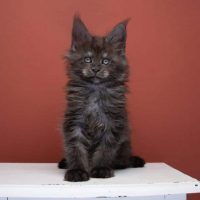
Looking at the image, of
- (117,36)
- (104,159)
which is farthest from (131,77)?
(104,159)

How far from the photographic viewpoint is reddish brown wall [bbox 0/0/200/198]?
1.91 meters

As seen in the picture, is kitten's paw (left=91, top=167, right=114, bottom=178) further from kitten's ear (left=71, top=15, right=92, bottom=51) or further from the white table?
kitten's ear (left=71, top=15, right=92, bottom=51)

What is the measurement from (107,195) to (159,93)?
2.93 ft

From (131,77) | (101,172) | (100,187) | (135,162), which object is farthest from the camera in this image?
(131,77)

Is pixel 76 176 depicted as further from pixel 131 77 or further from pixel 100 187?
pixel 131 77

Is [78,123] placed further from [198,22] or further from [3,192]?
[198,22]

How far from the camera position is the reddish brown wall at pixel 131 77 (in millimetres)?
1908

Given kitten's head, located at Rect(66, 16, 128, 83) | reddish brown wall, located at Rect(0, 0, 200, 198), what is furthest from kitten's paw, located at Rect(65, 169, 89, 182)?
reddish brown wall, located at Rect(0, 0, 200, 198)

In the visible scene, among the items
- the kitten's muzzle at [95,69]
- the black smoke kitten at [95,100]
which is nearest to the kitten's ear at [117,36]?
the black smoke kitten at [95,100]

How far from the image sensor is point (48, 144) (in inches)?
76.2

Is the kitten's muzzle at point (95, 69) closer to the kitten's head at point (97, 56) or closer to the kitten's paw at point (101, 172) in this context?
the kitten's head at point (97, 56)

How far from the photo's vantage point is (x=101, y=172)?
1361 millimetres

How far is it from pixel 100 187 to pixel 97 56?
0.52m

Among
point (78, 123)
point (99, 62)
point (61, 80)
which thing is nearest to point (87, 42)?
point (99, 62)
